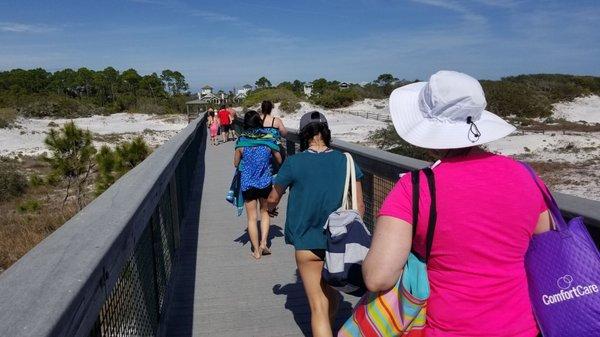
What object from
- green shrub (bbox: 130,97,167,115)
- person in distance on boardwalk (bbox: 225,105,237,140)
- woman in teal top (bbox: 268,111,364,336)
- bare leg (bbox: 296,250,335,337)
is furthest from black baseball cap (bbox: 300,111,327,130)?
green shrub (bbox: 130,97,167,115)

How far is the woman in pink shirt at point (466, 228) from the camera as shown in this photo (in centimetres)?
177

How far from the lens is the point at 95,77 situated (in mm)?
108250

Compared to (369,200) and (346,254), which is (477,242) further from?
(369,200)

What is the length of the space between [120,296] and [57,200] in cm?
2053

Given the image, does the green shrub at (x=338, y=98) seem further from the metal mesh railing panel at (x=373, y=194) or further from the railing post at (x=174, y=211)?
the metal mesh railing panel at (x=373, y=194)

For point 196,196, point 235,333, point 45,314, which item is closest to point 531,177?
point 45,314

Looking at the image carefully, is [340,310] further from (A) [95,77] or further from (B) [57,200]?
(A) [95,77]

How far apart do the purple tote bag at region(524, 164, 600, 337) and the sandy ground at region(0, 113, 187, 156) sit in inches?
1408

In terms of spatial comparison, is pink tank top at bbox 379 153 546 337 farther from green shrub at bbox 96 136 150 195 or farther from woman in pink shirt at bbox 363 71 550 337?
green shrub at bbox 96 136 150 195

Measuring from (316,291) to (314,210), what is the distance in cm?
50

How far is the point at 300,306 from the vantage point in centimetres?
438

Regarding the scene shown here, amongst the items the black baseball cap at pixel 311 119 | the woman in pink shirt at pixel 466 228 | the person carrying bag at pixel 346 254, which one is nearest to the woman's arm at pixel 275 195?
the black baseball cap at pixel 311 119

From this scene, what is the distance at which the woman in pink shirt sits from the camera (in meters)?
1.77

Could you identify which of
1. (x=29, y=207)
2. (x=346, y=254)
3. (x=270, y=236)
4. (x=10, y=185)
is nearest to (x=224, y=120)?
(x=29, y=207)
